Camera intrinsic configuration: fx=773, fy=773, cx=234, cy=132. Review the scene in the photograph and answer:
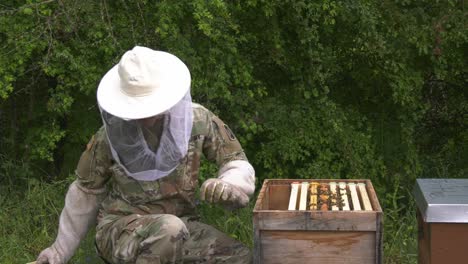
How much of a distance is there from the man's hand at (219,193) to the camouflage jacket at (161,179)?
389 mm

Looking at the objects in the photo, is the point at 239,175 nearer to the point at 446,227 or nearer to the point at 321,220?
the point at 321,220

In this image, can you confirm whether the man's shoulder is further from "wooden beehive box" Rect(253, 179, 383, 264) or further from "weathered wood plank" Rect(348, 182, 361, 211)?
"weathered wood plank" Rect(348, 182, 361, 211)

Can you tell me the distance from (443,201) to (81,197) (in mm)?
1560

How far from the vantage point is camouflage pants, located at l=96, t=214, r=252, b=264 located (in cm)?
297

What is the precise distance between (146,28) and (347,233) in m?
2.51

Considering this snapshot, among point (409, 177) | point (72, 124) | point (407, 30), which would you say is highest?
point (407, 30)

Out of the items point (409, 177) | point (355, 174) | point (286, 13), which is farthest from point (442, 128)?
point (286, 13)

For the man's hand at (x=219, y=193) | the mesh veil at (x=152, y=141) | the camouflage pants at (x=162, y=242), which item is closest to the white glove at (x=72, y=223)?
the camouflage pants at (x=162, y=242)

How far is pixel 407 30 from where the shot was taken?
5262mm

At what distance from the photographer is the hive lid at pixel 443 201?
8.13ft

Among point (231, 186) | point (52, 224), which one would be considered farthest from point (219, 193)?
point (52, 224)

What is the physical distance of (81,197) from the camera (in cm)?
332

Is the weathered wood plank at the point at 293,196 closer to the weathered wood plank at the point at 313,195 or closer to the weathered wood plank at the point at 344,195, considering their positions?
the weathered wood plank at the point at 313,195

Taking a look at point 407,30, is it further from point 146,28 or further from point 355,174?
point 146,28
